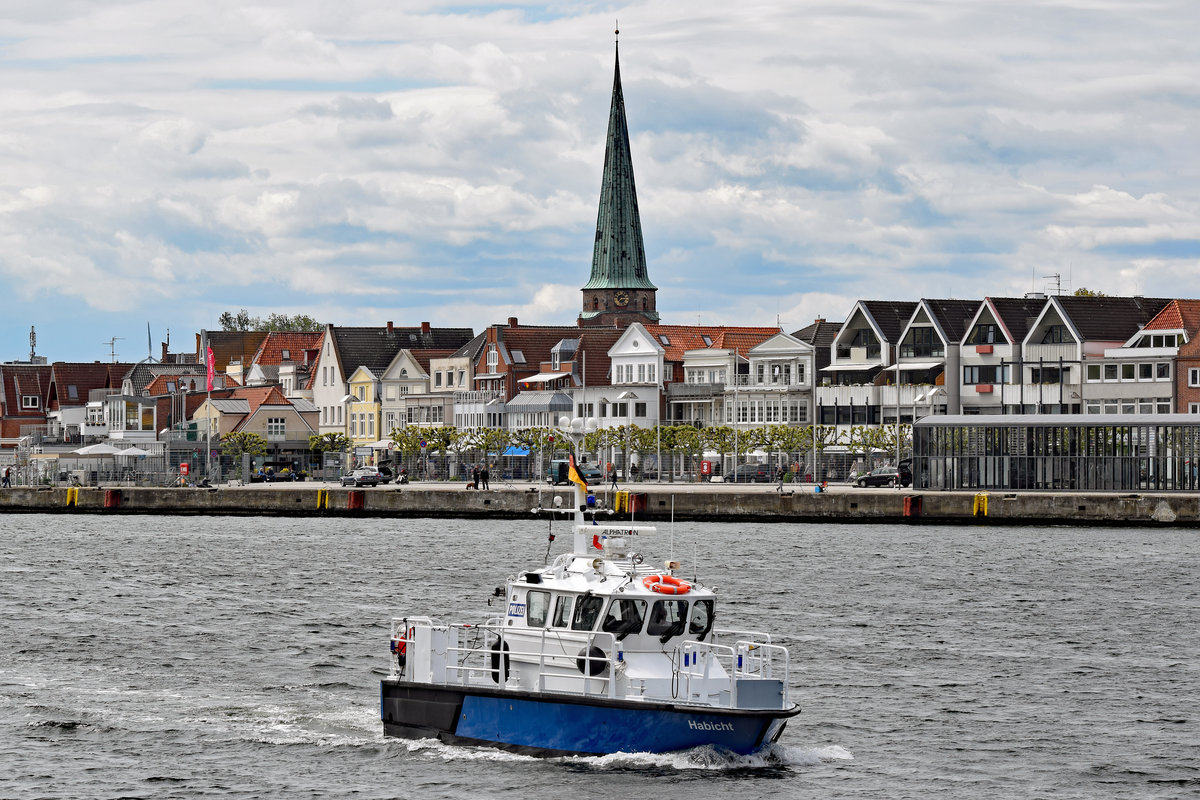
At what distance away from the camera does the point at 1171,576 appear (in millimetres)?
71125

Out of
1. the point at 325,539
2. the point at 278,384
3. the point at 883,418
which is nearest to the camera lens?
the point at 325,539

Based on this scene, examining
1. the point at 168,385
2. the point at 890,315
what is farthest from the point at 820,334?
the point at 168,385

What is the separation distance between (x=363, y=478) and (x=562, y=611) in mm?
101608

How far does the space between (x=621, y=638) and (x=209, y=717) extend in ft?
37.9

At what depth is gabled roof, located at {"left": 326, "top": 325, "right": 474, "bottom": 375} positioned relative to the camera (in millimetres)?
187750

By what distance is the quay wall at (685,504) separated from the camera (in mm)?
96312

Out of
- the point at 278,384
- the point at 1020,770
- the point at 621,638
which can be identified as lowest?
the point at 1020,770

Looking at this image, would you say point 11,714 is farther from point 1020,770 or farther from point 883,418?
point 883,418

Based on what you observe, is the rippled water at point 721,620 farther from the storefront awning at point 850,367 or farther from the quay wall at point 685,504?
the storefront awning at point 850,367

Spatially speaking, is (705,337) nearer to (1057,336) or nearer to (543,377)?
(543,377)

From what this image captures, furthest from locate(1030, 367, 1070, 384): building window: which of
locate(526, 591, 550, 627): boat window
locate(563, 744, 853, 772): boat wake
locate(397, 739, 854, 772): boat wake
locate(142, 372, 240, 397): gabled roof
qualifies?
locate(526, 591, 550, 627): boat window

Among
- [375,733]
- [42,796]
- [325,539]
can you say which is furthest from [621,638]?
[325,539]

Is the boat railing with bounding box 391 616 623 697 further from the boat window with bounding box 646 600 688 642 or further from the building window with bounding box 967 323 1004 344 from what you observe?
the building window with bounding box 967 323 1004 344

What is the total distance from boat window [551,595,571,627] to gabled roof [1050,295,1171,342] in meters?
104
